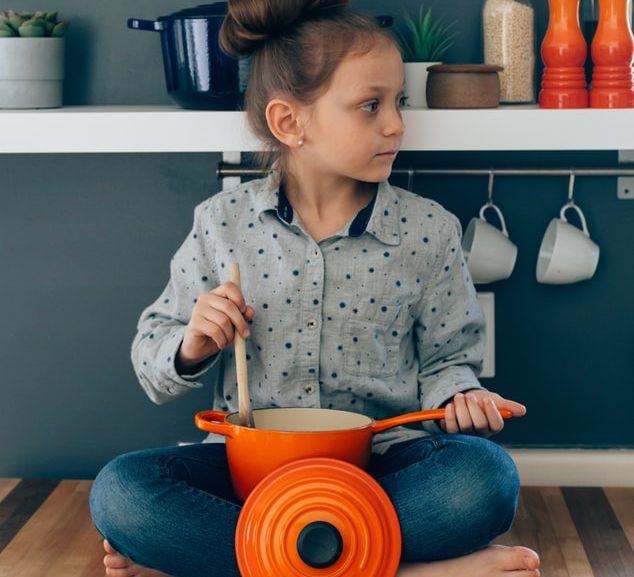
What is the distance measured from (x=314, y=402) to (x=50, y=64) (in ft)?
2.15

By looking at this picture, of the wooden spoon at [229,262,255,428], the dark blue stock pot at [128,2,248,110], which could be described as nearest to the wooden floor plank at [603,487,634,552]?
the wooden spoon at [229,262,255,428]

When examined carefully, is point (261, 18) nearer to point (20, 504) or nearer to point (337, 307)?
point (337, 307)

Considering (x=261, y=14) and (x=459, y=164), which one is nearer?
(x=261, y=14)

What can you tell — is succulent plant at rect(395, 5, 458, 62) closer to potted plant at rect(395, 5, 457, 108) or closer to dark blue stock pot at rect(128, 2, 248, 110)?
potted plant at rect(395, 5, 457, 108)

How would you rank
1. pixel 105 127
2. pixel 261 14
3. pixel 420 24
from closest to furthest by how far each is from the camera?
pixel 261 14
pixel 105 127
pixel 420 24

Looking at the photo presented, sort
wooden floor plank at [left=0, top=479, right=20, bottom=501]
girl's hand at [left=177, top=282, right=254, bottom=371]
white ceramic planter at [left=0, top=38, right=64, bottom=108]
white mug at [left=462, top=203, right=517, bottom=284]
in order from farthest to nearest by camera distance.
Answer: wooden floor plank at [left=0, top=479, right=20, bottom=501] → white mug at [left=462, top=203, right=517, bottom=284] → white ceramic planter at [left=0, top=38, right=64, bottom=108] → girl's hand at [left=177, top=282, right=254, bottom=371]

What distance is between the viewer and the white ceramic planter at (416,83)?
175 centimetres

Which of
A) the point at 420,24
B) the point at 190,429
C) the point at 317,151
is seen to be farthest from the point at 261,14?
the point at 190,429

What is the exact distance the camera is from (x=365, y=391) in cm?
163

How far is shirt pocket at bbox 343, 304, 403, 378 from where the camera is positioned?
64.1 inches

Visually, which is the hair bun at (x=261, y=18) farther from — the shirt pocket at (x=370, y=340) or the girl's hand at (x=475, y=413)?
the girl's hand at (x=475, y=413)

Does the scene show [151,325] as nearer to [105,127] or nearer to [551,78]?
[105,127]

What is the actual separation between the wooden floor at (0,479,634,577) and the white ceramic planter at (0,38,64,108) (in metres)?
0.64

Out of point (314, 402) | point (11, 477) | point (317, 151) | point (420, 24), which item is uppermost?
point (420, 24)
